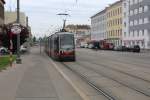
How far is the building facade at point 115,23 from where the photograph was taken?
136 metres

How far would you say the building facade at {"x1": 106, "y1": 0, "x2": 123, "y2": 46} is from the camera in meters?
136

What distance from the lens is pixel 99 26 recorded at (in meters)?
171

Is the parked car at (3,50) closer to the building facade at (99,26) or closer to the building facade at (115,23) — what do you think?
the building facade at (115,23)

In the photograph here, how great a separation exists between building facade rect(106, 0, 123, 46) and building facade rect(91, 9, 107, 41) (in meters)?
6.76

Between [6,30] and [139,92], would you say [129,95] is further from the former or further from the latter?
[6,30]

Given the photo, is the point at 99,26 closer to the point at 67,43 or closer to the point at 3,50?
the point at 3,50

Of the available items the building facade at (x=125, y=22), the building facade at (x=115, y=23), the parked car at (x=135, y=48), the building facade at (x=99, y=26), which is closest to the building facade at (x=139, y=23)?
the building facade at (x=125, y=22)

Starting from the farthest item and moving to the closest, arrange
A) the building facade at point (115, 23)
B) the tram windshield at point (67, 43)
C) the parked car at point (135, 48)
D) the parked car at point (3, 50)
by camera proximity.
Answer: the building facade at point (115, 23) → the parked car at point (135, 48) → the parked car at point (3, 50) → the tram windshield at point (67, 43)

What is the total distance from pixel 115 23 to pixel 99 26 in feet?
97.0

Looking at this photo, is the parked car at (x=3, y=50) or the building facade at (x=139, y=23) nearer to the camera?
the parked car at (x=3, y=50)

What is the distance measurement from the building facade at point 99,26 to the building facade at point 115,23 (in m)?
6.76

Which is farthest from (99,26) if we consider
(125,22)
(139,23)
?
(139,23)

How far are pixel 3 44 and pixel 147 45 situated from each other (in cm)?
4126

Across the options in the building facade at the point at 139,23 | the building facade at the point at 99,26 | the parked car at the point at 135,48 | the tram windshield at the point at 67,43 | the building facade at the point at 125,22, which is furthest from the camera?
the building facade at the point at 99,26
